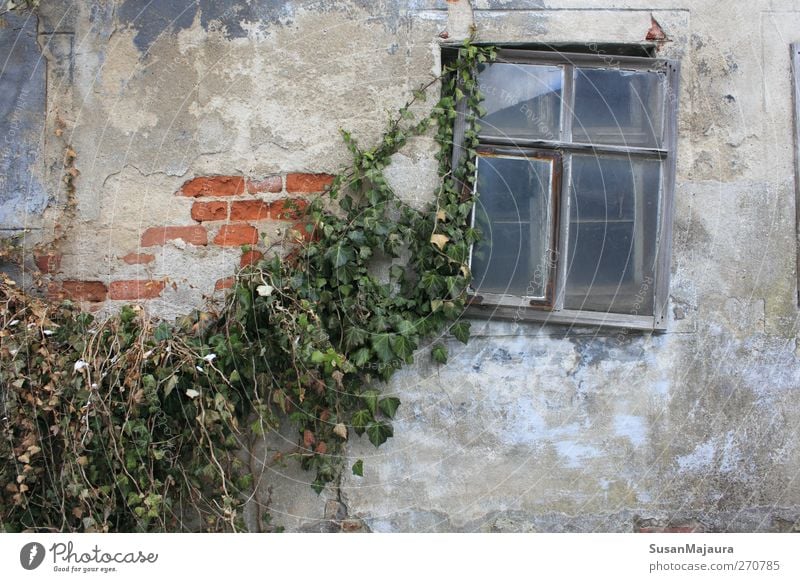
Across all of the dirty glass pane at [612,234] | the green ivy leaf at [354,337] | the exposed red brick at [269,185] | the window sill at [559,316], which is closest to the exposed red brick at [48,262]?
the exposed red brick at [269,185]

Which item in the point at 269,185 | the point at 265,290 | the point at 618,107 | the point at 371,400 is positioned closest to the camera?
the point at 265,290

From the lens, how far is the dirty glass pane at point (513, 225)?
340cm

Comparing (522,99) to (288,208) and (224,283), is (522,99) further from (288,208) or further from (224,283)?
(224,283)

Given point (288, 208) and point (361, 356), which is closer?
point (361, 356)

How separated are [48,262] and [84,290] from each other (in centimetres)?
18

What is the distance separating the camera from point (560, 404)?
3.39 meters

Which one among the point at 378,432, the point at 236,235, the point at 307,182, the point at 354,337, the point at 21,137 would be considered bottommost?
the point at 378,432

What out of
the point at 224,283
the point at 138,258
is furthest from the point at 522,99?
the point at 138,258

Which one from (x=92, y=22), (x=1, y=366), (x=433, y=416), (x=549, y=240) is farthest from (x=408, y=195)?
(x=1, y=366)

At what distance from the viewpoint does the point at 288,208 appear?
334 centimetres

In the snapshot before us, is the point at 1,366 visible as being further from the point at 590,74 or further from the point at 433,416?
the point at 590,74

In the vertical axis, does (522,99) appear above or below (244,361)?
above

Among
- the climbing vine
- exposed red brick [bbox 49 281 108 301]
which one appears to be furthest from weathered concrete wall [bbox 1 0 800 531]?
the climbing vine

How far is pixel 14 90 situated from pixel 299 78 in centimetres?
112
